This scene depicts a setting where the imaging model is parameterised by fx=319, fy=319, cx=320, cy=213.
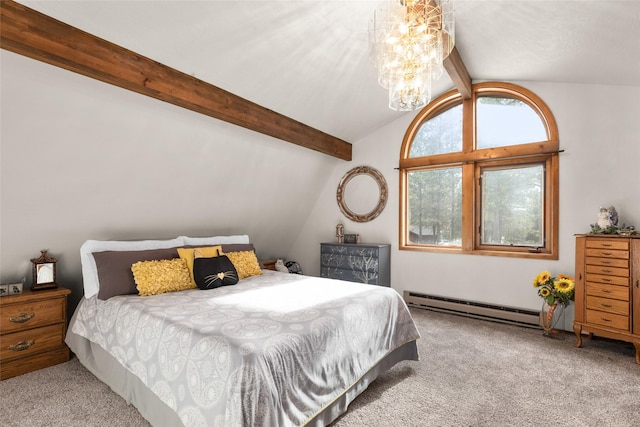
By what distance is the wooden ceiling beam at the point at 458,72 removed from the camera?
9.60ft

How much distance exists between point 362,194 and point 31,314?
385 cm

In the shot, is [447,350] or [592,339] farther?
[592,339]

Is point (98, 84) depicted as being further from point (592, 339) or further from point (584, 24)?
point (592, 339)

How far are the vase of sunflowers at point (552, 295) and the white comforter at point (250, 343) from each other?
1.73 m

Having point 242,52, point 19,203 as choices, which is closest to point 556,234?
point 242,52

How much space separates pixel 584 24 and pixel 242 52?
7.98ft

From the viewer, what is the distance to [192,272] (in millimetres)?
2875

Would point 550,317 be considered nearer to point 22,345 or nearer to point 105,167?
point 105,167

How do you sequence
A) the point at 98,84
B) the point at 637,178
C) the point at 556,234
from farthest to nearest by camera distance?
the point at 556,234 → the point at 637,178 → the point at 98,84

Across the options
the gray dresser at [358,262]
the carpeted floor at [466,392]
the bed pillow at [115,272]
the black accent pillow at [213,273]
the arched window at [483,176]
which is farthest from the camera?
the gray dresser at [358,262]

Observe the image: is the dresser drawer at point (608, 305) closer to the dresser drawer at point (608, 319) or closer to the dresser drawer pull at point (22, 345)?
the dresser drawer at point (608, 319)

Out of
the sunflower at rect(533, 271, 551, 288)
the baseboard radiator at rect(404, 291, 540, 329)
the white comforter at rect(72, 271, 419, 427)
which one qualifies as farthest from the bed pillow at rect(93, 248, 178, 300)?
the sunflower at rect(533, 271, 551, 288)

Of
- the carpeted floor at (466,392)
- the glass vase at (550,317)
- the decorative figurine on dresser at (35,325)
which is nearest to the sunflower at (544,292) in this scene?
the glass vase at (550,317)

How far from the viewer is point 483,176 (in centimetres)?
399
